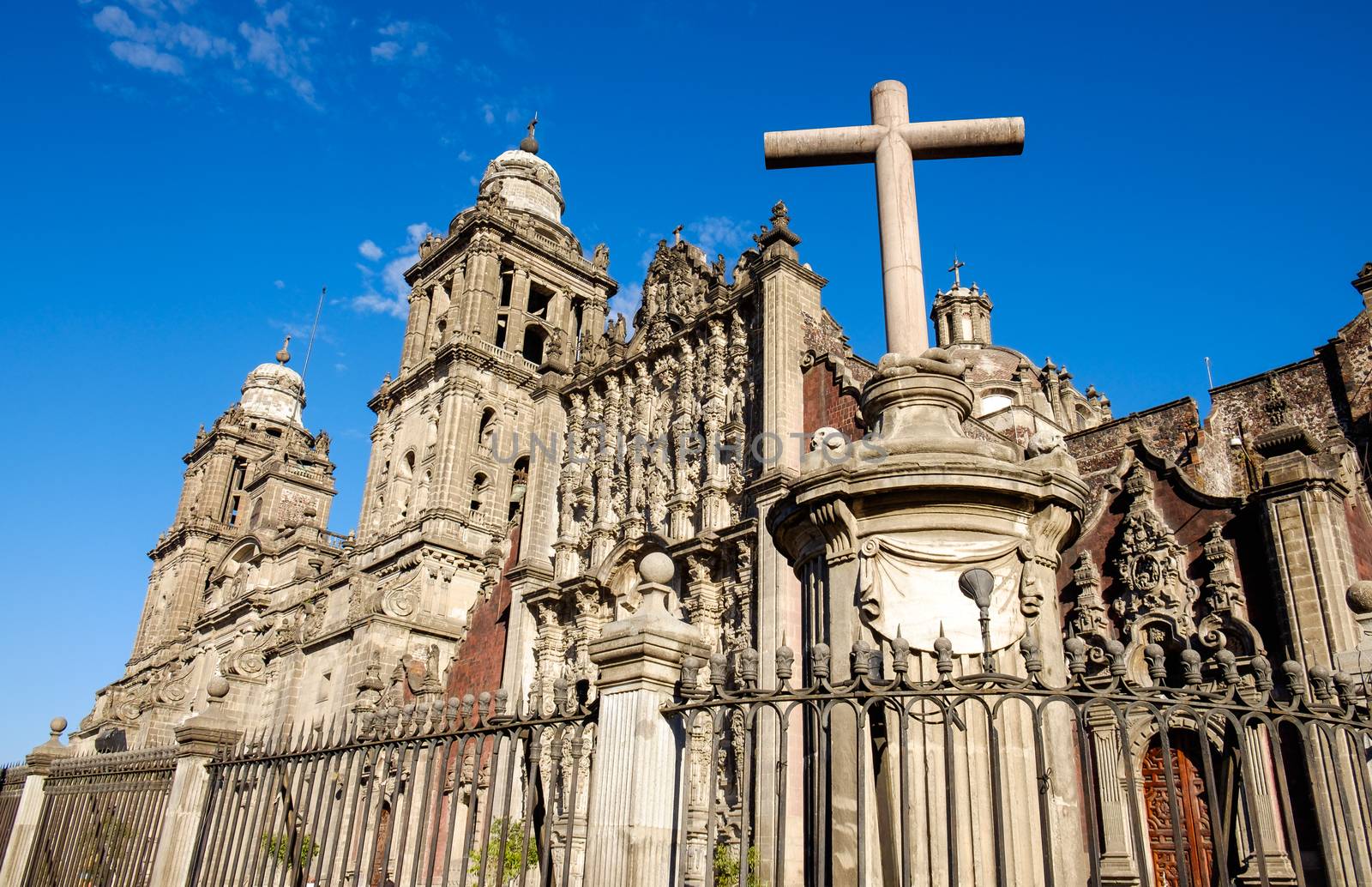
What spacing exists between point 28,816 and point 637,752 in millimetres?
10124

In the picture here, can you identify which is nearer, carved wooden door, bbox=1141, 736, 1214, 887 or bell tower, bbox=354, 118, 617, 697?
carved wooden door, bbox=1141, 736, 1214, 887

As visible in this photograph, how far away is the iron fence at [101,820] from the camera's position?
9.65m

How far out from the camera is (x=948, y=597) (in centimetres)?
602

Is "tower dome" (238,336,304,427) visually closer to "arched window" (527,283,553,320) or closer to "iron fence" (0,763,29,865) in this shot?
"arched window" (527,283,553,320)

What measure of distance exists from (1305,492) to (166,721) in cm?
4079

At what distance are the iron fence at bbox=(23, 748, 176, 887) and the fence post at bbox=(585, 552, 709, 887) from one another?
577 cm

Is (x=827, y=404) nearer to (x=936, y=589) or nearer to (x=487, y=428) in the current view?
(x=936, y=589)

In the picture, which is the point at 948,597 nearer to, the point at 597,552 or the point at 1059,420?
the point at 597,552

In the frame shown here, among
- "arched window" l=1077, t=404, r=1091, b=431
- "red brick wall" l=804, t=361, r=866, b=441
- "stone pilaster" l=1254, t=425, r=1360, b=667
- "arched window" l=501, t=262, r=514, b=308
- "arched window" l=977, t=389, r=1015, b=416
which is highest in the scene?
"arched window" l=501, t=262, r=514, b=308

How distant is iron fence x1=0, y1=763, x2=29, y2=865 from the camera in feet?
41.3

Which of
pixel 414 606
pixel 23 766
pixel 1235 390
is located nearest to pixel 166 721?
pixel 414 606

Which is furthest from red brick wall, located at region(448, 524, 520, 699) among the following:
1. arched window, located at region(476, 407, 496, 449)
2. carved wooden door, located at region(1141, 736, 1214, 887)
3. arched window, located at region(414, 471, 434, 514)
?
carved wooden door, located at region(1141, 736, 1214, 887)

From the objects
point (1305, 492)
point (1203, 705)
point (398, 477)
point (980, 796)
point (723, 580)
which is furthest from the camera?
point (398, 477)

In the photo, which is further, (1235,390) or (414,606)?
(414,606)
